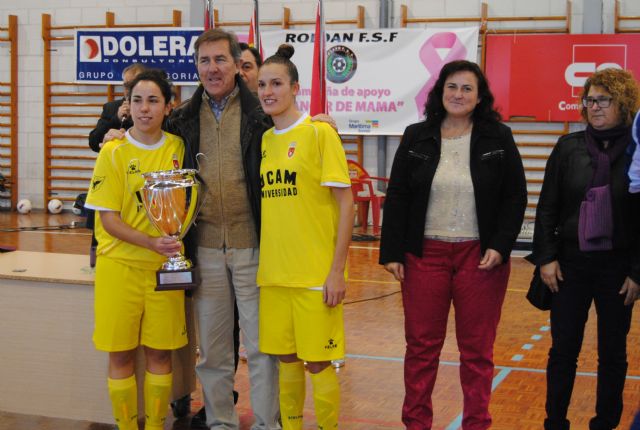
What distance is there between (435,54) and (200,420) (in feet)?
24.5

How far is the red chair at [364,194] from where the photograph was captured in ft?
33.3

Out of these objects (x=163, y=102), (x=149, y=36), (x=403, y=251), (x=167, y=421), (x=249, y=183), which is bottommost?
(x=167, y=421)

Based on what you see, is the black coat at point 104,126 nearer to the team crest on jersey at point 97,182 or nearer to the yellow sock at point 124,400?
the team crest on jersey at point 97,182

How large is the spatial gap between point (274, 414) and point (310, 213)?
79 centimetres

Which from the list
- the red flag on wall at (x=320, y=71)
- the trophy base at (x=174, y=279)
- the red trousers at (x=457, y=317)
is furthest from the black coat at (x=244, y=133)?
the red flag on wall at (x=320, y=71)

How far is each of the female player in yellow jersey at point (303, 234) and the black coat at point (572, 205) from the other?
2.46 feet

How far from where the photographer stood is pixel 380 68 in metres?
10.5

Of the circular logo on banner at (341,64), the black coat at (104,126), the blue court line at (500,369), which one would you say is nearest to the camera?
the black coat at (104,126)

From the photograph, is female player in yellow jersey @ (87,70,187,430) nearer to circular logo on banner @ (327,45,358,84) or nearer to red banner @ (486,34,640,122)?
red banner @ (486,34,640,122)

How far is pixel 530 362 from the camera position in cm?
470

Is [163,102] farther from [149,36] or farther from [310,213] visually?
[149,36]

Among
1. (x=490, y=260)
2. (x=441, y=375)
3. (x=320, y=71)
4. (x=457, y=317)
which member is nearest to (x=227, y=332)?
(x=457, y=317)

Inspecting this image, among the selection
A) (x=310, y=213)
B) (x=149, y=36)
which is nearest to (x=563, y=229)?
(x=310, y=213)

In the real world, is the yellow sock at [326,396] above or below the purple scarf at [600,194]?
below
